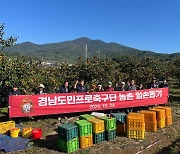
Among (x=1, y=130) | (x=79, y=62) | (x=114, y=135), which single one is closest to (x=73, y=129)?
(x=114, y=135)

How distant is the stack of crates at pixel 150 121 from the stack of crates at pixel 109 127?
93.3 inches

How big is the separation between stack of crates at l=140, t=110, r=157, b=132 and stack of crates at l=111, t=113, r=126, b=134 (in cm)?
145

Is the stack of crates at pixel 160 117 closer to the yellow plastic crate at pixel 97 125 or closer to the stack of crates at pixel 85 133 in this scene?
the yellow plastic crate at pixel 97 125

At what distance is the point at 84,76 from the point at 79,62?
183 centimetres

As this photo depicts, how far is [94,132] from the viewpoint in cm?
1271

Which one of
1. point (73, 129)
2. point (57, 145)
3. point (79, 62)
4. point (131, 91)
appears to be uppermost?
point (79, 62)

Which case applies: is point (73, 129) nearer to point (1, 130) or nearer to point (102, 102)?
point (1, 130)

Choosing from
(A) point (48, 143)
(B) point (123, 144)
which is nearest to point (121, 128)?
(B) point (123, 144)

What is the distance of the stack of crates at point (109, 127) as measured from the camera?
13.1 meters

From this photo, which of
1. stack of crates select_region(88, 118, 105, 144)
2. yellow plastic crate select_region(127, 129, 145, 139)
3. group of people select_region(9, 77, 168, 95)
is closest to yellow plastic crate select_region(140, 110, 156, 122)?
yellow plastic crate select_region(127, 129, 145, 139)

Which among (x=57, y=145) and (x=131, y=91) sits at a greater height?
(x=131, y=91)

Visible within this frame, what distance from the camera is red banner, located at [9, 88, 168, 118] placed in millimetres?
15547

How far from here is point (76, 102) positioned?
1728cm

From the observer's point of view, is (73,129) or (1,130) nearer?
(73,129)
